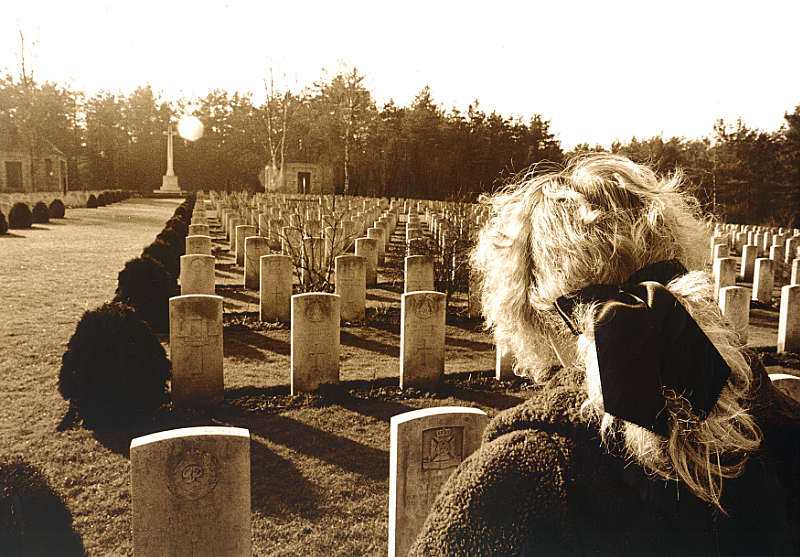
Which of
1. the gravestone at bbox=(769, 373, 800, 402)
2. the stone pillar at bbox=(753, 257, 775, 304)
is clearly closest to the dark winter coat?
the gravestone at bbox=(769, 373, 800, 402)

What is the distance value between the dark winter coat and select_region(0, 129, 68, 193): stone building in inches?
2135

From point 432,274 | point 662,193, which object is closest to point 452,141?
point 432,274

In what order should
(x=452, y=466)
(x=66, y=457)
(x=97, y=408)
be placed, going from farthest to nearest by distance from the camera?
(x=97, y=408) < (x=66, y=457) < (x=452, y=466)

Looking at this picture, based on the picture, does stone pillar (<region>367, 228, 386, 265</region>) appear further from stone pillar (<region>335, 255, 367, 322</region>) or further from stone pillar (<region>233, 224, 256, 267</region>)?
stone pillar (<region>335, 255, 367, 322</region>)

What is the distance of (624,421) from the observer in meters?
1.35

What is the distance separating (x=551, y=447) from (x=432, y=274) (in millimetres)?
10436

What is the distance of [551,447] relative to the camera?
134 centimetres

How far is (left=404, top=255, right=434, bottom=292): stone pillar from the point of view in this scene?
11703mm

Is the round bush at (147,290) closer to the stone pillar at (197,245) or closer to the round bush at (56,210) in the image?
the stone pillar at (197,245)

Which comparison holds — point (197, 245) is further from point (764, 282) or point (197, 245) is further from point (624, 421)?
point (624, 421)

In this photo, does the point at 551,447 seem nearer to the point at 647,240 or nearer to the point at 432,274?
the point at 647,240

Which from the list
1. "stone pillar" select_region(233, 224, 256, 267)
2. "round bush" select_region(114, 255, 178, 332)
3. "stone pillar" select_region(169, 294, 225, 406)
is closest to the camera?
"stone pillar" select_region(169, 294, 225, 406)

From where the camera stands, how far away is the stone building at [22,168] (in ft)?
161

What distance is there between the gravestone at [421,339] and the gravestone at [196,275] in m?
4.76
